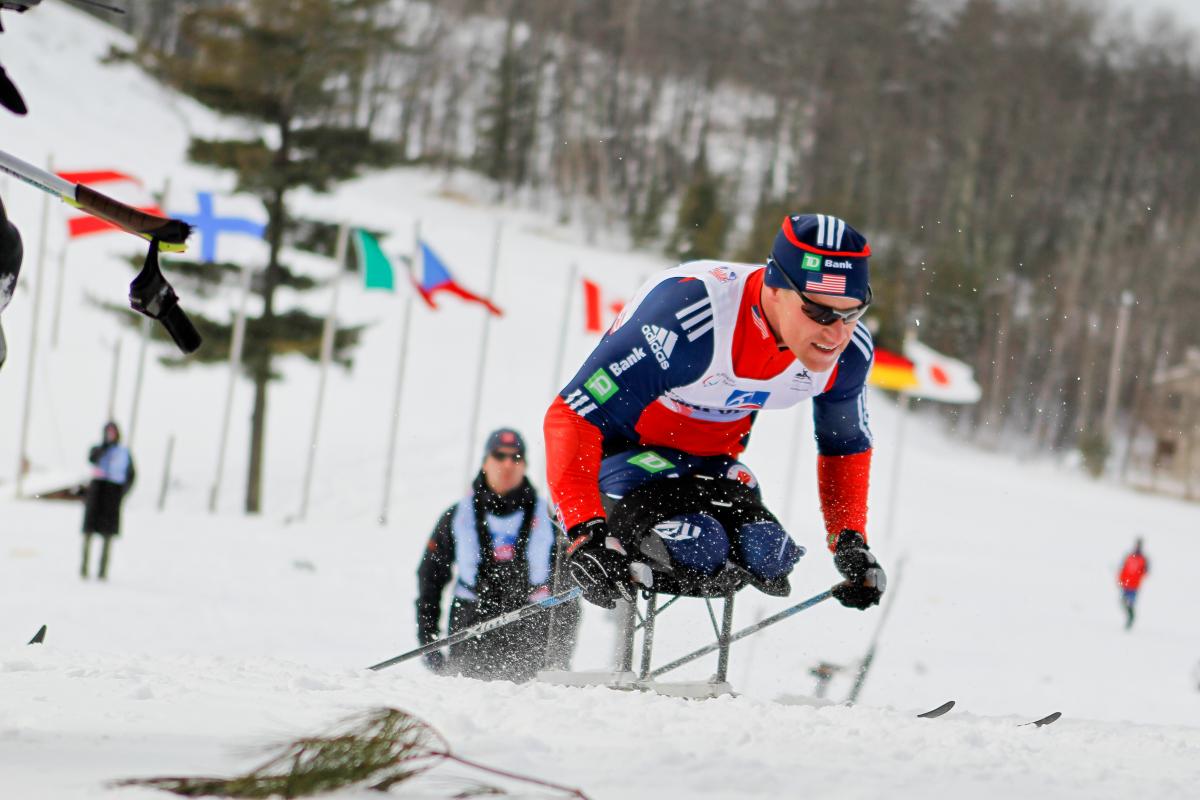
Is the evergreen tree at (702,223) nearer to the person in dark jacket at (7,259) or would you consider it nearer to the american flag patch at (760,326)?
the american flag patch at (760,326)

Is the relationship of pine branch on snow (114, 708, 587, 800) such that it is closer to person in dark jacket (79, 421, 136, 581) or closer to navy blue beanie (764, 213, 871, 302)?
navy blue beanie (764, 213, 871, 302)

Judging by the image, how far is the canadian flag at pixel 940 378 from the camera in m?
22.9

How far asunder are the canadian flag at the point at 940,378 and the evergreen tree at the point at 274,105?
11.1m

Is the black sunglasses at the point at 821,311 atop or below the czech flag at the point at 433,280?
atop

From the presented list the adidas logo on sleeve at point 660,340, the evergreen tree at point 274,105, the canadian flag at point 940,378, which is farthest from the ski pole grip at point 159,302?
the evergreen tree at point 274,105

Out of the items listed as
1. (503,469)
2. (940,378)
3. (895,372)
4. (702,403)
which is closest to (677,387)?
(702,403)

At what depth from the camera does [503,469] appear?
20.4ft

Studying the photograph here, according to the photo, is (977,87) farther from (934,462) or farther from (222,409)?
(222,409)

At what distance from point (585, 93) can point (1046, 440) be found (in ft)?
92.5

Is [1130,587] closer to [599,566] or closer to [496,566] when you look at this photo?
[496,566]

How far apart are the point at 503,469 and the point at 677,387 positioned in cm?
226

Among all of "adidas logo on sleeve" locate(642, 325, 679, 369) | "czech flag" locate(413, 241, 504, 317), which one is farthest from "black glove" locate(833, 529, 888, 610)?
"czech flag" locate(413, 241, 504, 317)

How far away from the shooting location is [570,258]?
4872 cm

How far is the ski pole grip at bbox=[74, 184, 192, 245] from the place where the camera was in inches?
126
